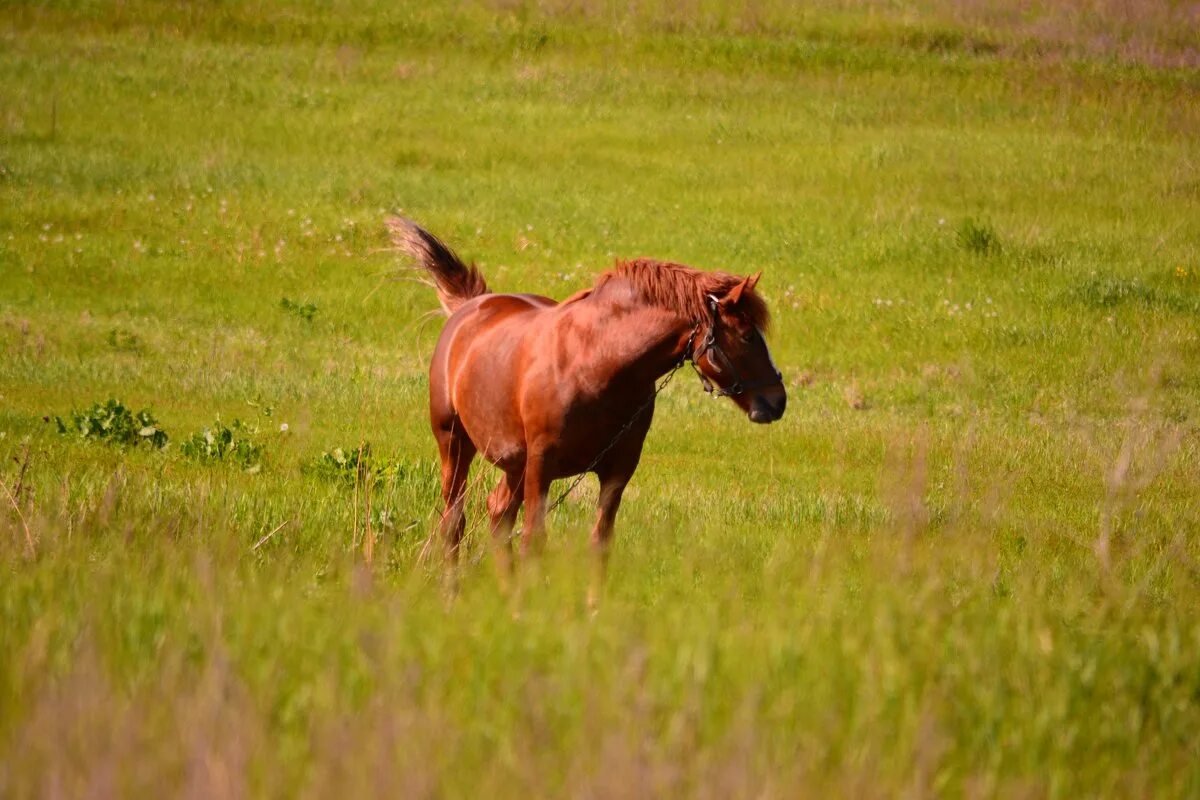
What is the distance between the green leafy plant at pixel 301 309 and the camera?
18.4 metres

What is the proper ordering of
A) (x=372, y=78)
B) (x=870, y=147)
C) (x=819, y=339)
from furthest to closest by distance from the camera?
(x=372, y=78) → (x=870, y=147) → (x=819, y=339)

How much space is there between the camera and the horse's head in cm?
758

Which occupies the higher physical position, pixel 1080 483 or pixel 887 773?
pixel 887 773

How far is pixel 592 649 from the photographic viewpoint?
473cm

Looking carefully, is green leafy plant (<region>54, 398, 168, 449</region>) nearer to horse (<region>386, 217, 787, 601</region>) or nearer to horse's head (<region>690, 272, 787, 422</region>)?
horse (<region>386, 217, 787, 601</region>)

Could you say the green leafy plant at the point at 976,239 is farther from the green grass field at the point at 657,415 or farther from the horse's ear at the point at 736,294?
the horse's ear at the point at 736,294

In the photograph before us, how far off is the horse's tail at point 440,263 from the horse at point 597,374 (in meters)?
1.32

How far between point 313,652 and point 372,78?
27263mm

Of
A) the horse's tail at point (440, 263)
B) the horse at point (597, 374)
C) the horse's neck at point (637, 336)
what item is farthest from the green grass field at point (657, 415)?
the horse's tail at point (440, 263)

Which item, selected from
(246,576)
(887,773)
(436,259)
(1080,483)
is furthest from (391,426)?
(887,773)

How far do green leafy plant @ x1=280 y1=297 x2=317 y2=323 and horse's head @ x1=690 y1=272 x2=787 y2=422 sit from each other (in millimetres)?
11453

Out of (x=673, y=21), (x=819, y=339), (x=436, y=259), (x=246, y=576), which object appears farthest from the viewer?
(x=673, y=21)

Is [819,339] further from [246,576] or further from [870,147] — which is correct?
[246,576]

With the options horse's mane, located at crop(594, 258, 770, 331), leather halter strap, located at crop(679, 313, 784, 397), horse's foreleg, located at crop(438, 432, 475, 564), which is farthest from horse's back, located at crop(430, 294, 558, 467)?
leather halter strap, located at crop(679, 313, 784, 397)
